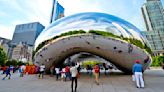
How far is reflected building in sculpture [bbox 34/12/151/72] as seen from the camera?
1347 centimetres

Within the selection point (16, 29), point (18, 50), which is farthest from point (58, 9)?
point (16, 29)

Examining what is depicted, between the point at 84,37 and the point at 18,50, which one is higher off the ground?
the point at 18,50

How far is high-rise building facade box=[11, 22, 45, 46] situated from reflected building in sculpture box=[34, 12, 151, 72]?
132 m

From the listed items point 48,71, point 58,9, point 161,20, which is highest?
point 161,20

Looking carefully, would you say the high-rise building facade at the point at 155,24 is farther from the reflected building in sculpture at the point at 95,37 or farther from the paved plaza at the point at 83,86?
the paved plaza at the point at 83,86

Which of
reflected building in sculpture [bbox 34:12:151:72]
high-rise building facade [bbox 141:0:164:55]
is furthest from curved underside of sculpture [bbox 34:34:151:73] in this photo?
high-rise building facade [bbox 141:0:164:55]

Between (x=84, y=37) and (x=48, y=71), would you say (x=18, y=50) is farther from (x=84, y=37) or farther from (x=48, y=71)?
(x=84, y=37)

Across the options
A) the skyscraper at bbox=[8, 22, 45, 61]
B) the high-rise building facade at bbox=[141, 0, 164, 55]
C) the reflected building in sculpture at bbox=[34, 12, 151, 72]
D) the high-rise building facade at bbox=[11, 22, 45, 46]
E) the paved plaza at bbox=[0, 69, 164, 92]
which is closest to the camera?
the paved plaza at bbox=[0, 69, 164, 92]

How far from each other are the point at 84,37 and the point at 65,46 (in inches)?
99.1

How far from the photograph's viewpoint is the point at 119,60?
1669 cm

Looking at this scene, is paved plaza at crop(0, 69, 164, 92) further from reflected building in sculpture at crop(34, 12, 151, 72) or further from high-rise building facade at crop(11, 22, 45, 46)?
high-rise building facade at crop(11, 22, 45, 46)

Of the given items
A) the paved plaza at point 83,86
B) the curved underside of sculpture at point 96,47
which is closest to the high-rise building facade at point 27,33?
the curved underside of sculpture at point 96,47

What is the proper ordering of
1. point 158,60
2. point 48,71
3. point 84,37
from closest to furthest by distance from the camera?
point 84,37 → point 48,71 → point 158,60

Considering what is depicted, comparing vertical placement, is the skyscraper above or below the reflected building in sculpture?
above
